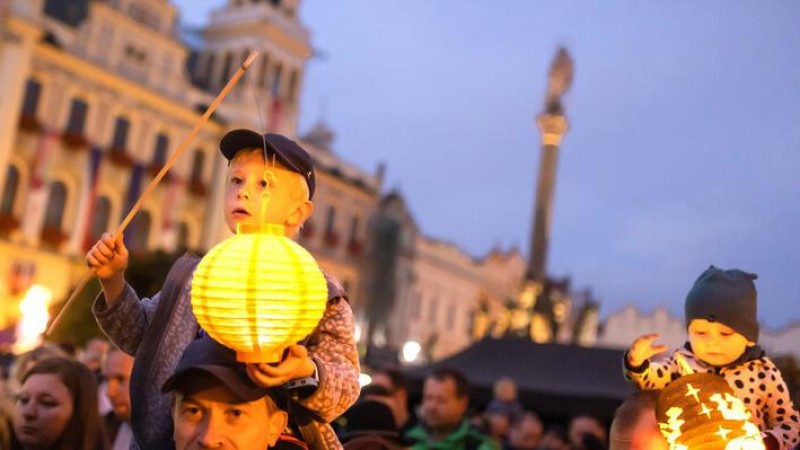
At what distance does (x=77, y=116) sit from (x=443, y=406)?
88.8ft

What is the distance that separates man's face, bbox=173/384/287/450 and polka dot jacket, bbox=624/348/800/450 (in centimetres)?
121

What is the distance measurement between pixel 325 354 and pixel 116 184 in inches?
1201

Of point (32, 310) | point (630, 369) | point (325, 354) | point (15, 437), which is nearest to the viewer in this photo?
point (325, 354)

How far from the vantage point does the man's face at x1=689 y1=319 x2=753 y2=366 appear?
9.47 ft

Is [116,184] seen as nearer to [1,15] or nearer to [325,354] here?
[1,15]

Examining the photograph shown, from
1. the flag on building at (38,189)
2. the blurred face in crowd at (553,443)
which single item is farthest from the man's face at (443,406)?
the flag on building at (38,189)

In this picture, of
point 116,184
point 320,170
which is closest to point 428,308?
point 320,170

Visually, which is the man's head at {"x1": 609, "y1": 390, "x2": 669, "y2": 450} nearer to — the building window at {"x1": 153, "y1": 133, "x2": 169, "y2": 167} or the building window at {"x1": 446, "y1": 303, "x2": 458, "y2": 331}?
the building window at {"x1": 153, "y1": 133, "x2": 169, "y2": 167}

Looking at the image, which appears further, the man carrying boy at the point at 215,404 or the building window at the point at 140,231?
the building window at the point at 140,231

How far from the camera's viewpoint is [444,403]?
5.66 meters

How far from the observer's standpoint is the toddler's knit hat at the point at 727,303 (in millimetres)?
2861

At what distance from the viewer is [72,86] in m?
29.8

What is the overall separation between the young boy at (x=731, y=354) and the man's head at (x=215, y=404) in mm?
1189

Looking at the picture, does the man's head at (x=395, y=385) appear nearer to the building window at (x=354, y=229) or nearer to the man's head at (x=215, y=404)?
the man's head at (x=215, y=404)
